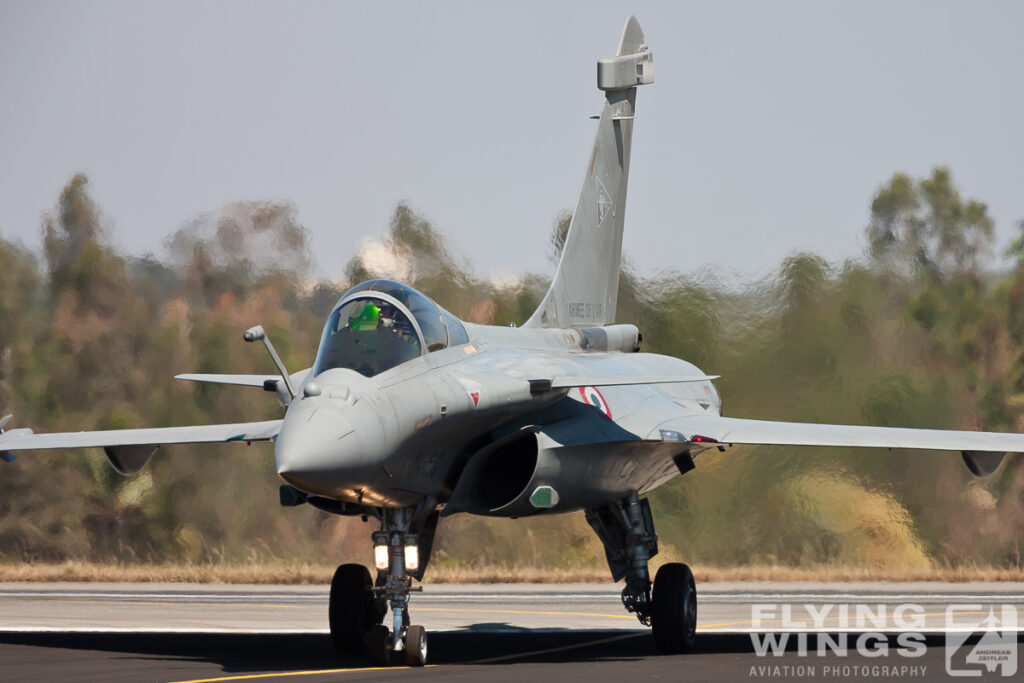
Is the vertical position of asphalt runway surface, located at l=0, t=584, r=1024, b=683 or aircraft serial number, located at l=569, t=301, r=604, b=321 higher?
aircraft serial number, located at l=569, t=301, r=604, b=321

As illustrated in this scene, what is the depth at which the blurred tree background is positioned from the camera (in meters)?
19.4

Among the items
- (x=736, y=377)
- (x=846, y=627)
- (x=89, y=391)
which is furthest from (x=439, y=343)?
(x=89, y=391)

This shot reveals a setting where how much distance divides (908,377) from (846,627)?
6.28 metres

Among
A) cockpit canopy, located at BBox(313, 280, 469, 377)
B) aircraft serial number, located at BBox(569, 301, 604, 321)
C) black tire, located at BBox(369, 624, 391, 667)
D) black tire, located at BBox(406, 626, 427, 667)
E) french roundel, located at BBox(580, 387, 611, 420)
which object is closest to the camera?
cockpit canopy, located at BBox(313, 280, 469, 377)

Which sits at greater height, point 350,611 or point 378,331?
point 378,331

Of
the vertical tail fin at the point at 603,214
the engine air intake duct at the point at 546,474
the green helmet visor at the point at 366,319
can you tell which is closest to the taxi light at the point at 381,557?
the engine air intake duct at the point at 546,474

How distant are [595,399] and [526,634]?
3.16 meters

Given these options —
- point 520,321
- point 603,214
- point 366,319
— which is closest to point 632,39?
point 603,214

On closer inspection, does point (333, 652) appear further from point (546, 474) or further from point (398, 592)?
point (546, 474)

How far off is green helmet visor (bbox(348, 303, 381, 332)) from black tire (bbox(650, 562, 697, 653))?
13.4ft

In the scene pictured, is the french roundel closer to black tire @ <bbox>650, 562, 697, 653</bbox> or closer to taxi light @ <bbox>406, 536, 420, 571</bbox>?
black tire @ <bbox>650, 562, 697, 653</bbox>

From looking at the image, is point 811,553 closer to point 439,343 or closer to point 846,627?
point 846,627

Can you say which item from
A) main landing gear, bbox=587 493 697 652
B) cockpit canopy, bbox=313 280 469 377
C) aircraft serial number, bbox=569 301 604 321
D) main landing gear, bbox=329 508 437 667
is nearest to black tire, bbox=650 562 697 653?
main landing gear, bbox=587 493 697 652

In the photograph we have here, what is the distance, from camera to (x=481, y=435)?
1164cm
